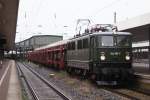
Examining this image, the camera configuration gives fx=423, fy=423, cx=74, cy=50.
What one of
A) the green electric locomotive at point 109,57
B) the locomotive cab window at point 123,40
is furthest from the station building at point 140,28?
the green electric locomotive at point 109,57

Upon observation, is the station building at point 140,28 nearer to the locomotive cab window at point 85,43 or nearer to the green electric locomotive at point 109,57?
the locomotive cab window at point 85,43

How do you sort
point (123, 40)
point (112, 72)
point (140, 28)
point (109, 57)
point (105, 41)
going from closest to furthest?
point (112, 72)
point (109, 57)
point (105, 41)
point (123, 40)
point (140, 28)

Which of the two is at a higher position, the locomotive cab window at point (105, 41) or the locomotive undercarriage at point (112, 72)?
the locomotive cab window at point (105, 41)

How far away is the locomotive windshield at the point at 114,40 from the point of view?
21.1 meters

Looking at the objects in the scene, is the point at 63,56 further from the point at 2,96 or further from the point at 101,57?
the point at 2,96

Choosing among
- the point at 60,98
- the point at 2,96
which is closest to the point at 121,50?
the point at 60,98

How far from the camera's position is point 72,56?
2738 cm

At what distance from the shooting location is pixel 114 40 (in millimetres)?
21219

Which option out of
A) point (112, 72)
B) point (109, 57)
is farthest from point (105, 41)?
point (112, 72)

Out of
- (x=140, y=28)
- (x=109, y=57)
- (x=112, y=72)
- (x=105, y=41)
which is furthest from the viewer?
(x=140, y=28)

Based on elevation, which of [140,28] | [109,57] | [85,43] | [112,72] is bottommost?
[112,72]

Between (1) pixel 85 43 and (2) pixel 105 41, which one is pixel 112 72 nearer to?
(2) pixel 105 41

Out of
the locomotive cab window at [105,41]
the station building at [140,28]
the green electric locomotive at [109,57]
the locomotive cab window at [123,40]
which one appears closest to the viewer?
the green electric locomotive at [109,57]

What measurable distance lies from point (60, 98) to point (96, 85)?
14.9ft
